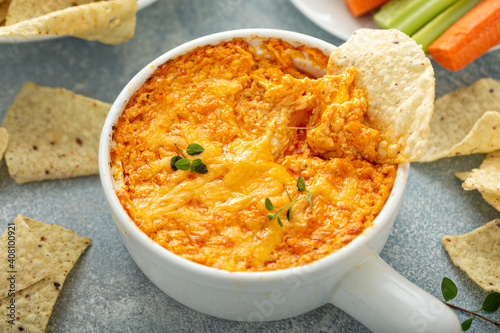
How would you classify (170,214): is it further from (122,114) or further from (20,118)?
(20,118)

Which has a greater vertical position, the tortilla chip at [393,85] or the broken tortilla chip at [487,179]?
the tortilla chip at [393,85]

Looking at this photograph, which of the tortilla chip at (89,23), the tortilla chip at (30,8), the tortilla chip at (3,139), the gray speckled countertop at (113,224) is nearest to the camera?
the gray speckled countertop at (113,224)

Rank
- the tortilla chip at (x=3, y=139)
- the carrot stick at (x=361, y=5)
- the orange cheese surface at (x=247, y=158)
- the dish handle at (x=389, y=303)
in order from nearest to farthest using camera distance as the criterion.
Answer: the dish handle at (x=389, y=303) → the orange cheese surface at (x=247, y=158) → the tortilla chip at (x=3, y=139) → the carrot stick at (x=361, y=5)

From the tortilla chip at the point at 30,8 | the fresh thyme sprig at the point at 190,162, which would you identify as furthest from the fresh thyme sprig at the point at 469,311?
the tortilla chip at the point at 30,8

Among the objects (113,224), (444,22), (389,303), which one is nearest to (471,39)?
(444,22)

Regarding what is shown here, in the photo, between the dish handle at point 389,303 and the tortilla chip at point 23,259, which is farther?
the tortilla chip at point 23,259

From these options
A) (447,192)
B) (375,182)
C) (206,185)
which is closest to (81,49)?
(206,185)

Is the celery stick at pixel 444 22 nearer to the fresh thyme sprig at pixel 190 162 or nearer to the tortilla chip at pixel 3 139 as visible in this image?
the fresh thyme sprig at pixel 190 162

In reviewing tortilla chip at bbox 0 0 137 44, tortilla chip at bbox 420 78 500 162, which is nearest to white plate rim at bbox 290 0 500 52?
tortilla chip at bbox 420 78 500 162
